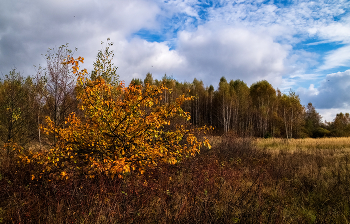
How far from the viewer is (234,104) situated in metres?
33.0

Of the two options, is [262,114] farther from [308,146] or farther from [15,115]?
[15,115]

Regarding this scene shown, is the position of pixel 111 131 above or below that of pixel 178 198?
above

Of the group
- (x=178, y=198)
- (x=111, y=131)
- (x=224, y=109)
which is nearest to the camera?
(x=111, y=131)

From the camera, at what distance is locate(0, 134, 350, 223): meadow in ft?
10.4

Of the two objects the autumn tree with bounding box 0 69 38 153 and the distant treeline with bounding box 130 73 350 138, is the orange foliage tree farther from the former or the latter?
the distant treeline with bounding box 130 73 350 138

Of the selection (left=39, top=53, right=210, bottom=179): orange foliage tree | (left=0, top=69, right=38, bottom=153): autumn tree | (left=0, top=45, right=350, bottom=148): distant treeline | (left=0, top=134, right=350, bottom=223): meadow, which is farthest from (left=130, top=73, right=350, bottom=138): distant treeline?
(left=39, top=53, right=210, bottom=179): orange foliage tree

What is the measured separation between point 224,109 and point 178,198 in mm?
28027

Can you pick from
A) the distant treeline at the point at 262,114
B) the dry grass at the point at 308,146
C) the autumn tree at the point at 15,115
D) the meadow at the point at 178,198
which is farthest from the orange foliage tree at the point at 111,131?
the distant treeline at the point at 262,114

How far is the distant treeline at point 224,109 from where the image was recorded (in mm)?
10188

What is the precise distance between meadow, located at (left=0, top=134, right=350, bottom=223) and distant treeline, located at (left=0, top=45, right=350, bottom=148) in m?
4.85

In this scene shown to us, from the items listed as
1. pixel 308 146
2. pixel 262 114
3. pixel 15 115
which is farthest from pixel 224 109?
pixel 15 115

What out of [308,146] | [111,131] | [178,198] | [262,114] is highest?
[262,114]

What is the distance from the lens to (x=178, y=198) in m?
4.16

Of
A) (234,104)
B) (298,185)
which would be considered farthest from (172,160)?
(234,104)
